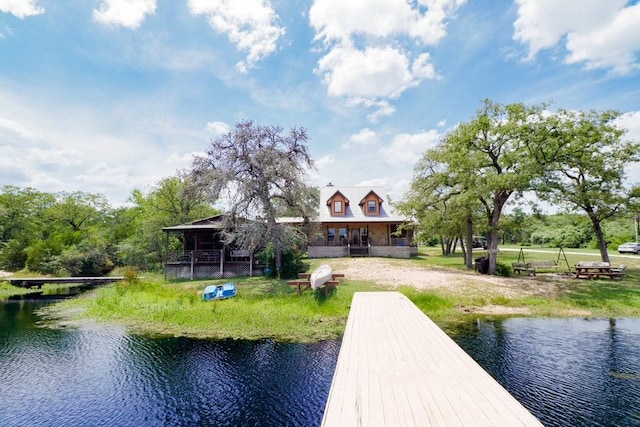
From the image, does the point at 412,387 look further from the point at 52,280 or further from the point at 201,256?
the point at 52,280

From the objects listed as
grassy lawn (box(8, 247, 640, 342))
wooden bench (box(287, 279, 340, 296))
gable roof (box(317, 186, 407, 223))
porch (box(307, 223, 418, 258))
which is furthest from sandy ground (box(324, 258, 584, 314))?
gable roof (box(317, 186, 407, 223))

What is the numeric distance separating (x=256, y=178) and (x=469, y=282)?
14795 millimetres

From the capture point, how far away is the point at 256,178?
2200 cm

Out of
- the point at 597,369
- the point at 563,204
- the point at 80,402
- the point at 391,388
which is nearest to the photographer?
the point at 391,388

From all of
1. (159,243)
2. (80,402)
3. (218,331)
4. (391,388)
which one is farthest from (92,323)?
(159,243)

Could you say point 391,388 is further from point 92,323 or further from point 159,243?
point 159,243

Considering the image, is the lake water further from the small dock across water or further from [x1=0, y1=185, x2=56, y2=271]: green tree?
[x1=0, y1=185, x2=56, y2=271]: green tree

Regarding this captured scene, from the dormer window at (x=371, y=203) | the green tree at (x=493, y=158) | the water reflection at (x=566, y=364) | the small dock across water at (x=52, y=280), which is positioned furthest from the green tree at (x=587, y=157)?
the small dock across water at (x=52, y=280)

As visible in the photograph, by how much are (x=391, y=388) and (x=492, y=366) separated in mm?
5957

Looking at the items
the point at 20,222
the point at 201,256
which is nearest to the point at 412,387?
the point at 201,256

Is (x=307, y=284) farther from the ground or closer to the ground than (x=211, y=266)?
closer to the ground

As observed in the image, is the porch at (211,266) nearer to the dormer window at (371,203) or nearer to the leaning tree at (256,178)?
the leaning tree at (256,178)

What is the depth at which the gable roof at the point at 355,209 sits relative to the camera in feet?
115

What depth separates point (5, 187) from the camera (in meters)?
45.9
